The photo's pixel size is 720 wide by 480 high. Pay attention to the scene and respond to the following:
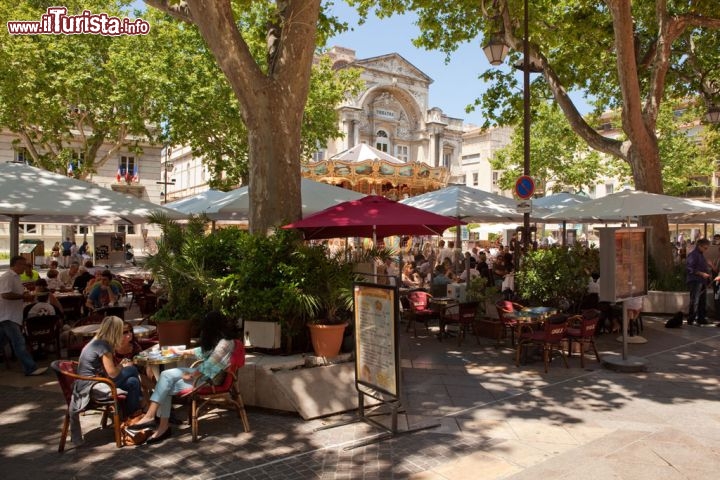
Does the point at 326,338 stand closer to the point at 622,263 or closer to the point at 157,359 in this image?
the point at 157,359

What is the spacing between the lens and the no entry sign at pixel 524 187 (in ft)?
32.0

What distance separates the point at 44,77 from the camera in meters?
20.0

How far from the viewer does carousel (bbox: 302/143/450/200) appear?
21469mm

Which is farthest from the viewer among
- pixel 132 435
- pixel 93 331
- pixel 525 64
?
pixel 525 64

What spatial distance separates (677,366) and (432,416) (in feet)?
13.8

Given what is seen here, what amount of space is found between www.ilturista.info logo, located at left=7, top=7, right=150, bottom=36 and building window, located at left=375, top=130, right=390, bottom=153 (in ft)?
82.1

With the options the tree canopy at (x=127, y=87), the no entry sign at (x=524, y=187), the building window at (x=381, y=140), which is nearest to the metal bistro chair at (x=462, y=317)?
the no entry sign at (x=524, y=187)

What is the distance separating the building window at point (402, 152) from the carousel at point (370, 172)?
22130mm

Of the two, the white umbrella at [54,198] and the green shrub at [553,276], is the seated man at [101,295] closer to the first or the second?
the white umbrella at [54,198]

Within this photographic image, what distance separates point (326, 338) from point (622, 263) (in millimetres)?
4297

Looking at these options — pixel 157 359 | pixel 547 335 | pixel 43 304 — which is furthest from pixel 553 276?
pixel 43 304

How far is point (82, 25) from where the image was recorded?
70.3 feet

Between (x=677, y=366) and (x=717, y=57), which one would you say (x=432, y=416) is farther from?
(x=717, y=57)

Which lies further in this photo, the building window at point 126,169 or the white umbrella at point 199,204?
the building window at point 126,169
